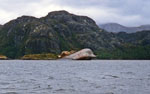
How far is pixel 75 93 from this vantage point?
47.7 m

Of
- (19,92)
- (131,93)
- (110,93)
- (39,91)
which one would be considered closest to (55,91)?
(39,91)

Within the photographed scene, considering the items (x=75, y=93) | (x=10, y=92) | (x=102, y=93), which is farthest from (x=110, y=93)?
(x=10, y=92)

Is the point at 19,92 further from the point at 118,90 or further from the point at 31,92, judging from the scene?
the point at 118,90

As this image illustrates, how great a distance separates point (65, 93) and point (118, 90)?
31.6 feet

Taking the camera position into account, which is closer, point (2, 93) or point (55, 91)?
point (2, 93)

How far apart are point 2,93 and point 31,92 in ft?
14.7

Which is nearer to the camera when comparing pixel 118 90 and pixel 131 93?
pixel 131 93

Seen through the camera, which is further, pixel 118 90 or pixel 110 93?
pixel 118 90

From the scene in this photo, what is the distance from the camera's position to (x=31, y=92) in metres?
48.4

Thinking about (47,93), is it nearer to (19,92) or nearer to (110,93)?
(19,92)

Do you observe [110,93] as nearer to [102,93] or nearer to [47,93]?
[102,93]

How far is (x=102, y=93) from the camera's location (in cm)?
4791

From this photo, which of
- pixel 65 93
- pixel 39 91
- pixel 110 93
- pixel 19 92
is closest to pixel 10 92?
pixel 19 92

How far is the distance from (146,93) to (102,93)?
6884 mm
